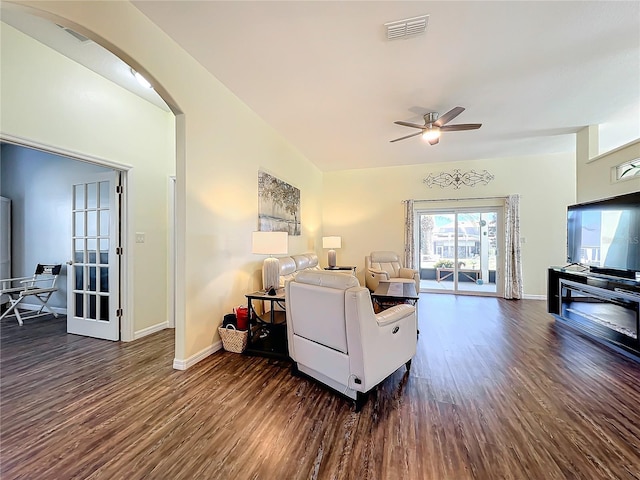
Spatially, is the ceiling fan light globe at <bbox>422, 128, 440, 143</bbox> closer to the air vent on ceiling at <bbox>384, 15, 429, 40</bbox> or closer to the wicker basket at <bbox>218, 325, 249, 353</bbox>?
the air vent on ceiling at <bbox>384, 15, 429, 40</bbox>

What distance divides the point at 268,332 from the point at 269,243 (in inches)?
46.2

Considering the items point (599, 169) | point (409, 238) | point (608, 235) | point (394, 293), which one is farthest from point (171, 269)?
point (599, 169)

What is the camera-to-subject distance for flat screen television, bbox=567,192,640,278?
2998 millimetres

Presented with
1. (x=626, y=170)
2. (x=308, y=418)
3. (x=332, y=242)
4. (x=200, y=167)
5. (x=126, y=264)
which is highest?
(x=626, y=170)

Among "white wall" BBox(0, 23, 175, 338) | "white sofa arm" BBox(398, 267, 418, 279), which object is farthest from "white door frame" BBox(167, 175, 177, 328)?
"white sofa arm" BBox(398, 267, 418, 279)

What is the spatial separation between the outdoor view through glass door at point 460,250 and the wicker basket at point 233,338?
15.8 feet

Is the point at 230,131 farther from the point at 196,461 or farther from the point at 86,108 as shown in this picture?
the point at 196,461

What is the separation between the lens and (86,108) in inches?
113

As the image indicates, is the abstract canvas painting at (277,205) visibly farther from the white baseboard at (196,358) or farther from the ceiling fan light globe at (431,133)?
the ceiling fan light globe at (431,133)

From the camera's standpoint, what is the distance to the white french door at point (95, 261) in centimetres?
325

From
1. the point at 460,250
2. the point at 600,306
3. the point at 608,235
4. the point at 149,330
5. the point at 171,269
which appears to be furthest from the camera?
the point at 460,250

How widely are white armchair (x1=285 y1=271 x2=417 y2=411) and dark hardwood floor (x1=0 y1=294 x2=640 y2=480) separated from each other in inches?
8.4

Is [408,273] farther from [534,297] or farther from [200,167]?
[200,167]

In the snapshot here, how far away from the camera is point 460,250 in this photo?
6219 mm
